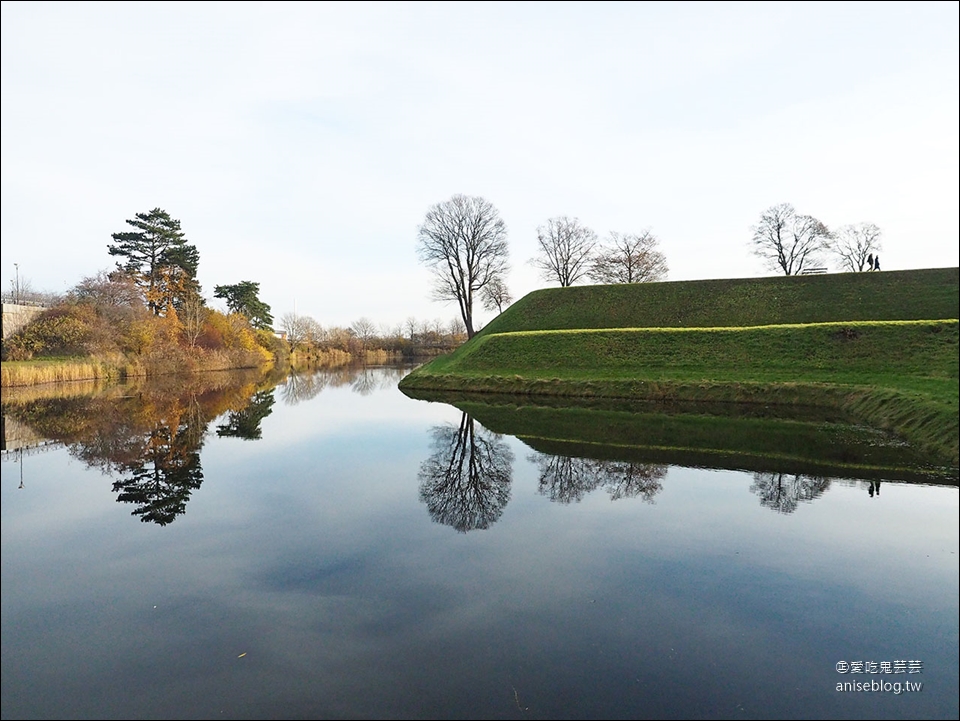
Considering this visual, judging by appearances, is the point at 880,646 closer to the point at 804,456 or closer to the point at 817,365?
the point at 804,456

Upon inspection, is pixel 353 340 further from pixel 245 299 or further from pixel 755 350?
pixel 755 350

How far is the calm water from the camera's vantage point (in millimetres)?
4719

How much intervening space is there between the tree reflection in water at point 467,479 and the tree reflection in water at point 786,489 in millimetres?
5250

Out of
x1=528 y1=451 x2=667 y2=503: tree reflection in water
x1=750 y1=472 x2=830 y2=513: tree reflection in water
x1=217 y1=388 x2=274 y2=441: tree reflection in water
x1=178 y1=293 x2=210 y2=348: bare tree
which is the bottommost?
x1=750 y1=472 x2=830 y2=513: tree reflection in water

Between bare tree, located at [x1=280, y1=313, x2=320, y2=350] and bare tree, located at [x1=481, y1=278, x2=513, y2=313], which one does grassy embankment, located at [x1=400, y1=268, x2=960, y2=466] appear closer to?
bare tree, located at [x1=481, y1=278, x2=513, y2=313]

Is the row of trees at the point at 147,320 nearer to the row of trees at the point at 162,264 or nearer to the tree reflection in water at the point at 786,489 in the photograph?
the row of trees at the point at 162,264

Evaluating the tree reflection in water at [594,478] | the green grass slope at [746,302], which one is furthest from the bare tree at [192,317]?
the tree reflection in water at [594,478]

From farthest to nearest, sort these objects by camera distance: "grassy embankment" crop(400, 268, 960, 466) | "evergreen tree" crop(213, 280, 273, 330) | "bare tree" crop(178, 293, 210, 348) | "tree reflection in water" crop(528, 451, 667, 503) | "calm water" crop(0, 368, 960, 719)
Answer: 1. "evergreen tree" crop(213, 280, 273, 330)
2. "bare tree" crop(178, 293, 210, 348)
3. "grassy embankment" crop(400, 268, 960, 466)
4. "tree reflection in water" crop(528, 451, 667, 503)
5. "calm water" crop(0, 368, 960, 719)

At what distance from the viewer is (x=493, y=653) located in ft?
17.5

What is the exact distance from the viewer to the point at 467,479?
12.9 metres

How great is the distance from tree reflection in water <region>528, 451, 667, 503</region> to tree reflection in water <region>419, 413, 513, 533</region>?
3.23 ft

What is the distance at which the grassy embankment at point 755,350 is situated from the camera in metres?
21.5

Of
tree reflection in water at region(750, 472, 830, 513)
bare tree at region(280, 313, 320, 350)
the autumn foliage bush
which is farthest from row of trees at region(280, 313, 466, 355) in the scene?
tree reflection in water at region(750, 472, 830, 513)

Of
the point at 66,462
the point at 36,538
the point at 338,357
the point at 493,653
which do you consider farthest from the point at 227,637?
the point at 338,357
